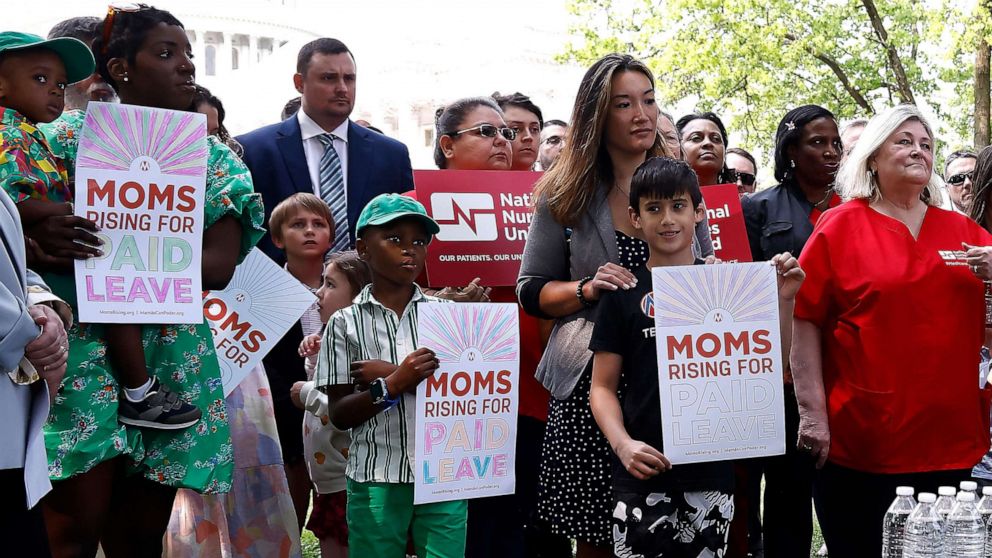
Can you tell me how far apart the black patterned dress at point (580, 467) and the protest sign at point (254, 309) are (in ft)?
4.15

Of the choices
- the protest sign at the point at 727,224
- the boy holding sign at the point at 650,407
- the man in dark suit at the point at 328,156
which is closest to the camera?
the boy holding sign at the point at 650,407

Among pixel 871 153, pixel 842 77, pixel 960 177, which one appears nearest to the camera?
pixel 871 153

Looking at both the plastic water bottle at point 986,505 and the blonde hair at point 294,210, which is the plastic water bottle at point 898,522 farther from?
the blonde hair at point 294,210

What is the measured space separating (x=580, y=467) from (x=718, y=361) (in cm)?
69

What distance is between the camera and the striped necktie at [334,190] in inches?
241

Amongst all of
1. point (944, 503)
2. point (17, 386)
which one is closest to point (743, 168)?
point (944, 503)

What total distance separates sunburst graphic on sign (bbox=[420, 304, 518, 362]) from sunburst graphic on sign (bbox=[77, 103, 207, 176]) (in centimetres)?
106

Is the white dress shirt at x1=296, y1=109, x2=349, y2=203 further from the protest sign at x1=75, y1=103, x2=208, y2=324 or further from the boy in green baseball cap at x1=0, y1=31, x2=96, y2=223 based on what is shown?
the boy in green baseball cap at x1=0, y1=31, x2=96, y2=223

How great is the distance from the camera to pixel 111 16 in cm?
418

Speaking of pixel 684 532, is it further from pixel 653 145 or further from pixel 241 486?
pixel 241 486

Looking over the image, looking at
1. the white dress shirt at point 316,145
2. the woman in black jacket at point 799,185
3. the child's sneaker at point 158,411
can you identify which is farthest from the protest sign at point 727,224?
the child's sneaker at point 158,411

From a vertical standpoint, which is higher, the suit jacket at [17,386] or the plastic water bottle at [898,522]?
the suit jacket at [17,386]

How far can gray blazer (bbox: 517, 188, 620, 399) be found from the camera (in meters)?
4.57

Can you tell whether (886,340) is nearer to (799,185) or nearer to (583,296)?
(583,296)
